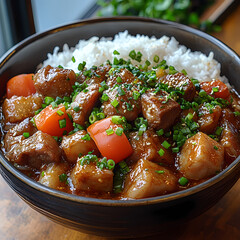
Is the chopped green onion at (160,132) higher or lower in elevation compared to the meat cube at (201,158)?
higher

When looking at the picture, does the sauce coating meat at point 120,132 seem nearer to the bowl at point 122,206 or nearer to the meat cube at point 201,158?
the meat cube at point 201,158

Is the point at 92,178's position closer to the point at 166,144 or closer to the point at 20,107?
the point at 166,144

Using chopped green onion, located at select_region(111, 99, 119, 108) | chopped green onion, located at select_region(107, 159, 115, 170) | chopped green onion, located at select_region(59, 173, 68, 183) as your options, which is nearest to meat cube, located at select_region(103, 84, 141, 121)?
chopped green onion, located at select_region(111, 99, 119, 108)

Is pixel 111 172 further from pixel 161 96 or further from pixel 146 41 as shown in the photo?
pixel 146 41

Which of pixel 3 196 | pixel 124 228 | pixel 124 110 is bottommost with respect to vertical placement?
pixel 3 196

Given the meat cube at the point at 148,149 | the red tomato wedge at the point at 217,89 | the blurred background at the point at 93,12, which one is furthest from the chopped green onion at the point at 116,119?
the blurred background at the point at 93,12

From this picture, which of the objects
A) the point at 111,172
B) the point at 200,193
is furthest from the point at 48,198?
the point at 200,193
